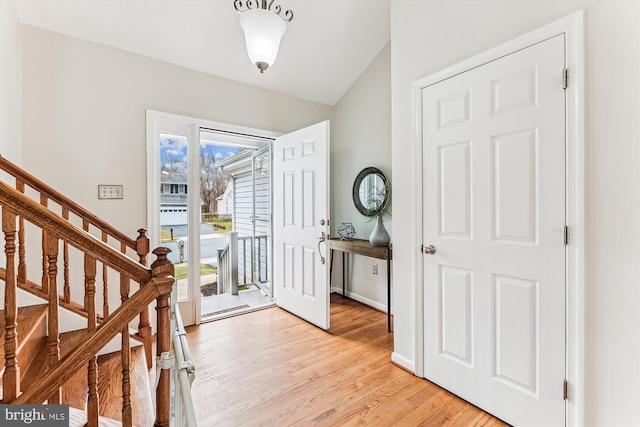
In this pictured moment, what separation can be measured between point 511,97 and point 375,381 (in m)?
1.98

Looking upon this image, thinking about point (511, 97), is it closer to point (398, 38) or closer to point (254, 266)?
point (398, 38)

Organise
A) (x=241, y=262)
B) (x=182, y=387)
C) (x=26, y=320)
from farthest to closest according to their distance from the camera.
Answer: (x=241, y=262), (x=26, y=320), (x=182, y=387)

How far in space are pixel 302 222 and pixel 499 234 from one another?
6.15ft

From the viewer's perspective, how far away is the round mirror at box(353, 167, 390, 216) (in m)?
3.25

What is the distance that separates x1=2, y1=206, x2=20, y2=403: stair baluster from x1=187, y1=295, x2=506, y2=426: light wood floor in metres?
0.97

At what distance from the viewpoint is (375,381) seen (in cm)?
204

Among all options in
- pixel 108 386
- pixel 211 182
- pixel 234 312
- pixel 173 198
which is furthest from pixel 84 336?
pixel 211 182

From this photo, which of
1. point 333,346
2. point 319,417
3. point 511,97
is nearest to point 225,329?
point 333,346

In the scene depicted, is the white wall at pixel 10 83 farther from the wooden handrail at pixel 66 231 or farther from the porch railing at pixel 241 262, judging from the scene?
the porch railing at pixel 241 262

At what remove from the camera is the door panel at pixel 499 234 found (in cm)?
147

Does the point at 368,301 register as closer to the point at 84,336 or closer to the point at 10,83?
the point at 84,336

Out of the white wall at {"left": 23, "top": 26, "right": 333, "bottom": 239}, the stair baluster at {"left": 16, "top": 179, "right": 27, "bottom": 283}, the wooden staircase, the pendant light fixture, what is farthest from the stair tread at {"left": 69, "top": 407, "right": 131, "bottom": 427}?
the pendant light fixture

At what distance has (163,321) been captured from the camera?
3.82ft

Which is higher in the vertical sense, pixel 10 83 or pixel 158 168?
pixel 10 83
